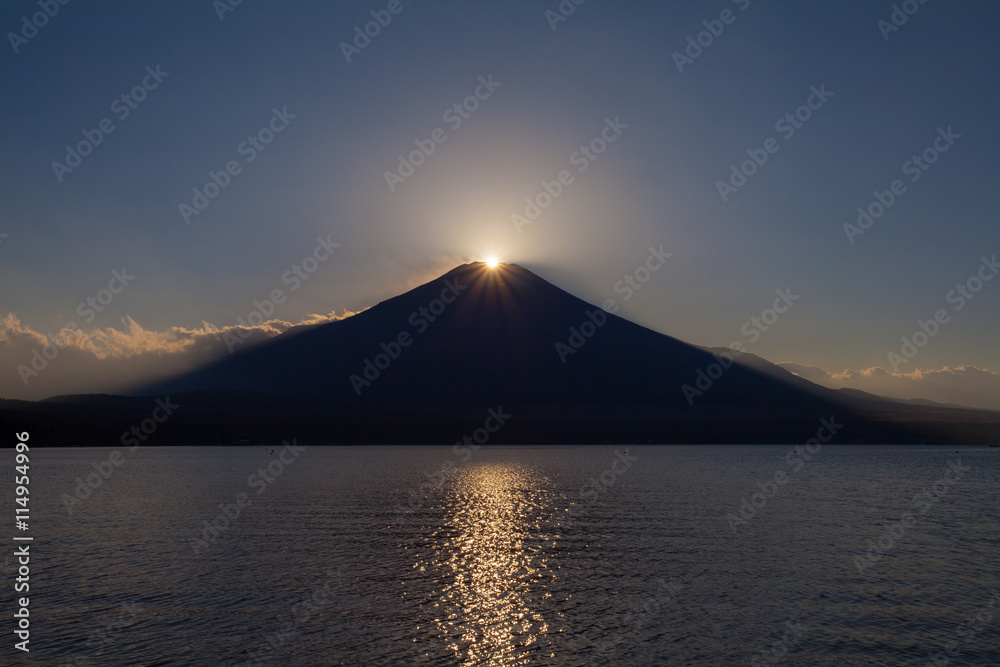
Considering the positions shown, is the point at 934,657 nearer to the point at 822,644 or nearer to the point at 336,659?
the point at 822,644

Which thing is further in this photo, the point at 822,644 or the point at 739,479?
the point at 739,479

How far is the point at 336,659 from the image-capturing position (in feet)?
63.6

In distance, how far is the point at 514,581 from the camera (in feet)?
93.1

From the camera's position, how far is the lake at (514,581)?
66.8 ft

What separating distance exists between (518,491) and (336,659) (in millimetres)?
49239

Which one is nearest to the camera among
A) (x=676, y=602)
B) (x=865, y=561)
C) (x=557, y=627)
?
(x=557, y=627)

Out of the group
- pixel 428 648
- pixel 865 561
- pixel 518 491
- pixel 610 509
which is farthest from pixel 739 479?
pixel 428 648

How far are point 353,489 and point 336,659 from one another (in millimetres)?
50864

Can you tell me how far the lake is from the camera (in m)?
20.4

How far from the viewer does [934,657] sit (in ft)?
64.1

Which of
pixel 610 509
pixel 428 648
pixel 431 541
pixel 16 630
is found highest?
pixel 610 509

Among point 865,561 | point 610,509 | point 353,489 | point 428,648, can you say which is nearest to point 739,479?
point 610,509

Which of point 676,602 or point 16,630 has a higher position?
point 16,630

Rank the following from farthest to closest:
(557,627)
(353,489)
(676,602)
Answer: (353,489)
(676,602)
(557,627)
